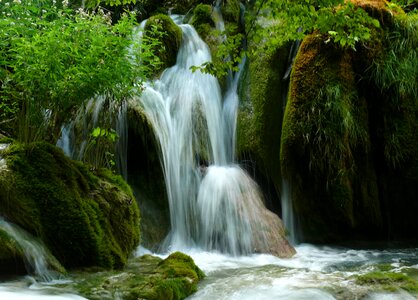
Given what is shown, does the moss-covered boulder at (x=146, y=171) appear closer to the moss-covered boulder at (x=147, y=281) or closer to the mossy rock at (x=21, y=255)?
the moss-covered boulder at (x=147, y=281)

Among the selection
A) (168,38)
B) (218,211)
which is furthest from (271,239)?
(168,38)

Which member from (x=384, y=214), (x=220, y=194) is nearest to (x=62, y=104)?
(x=220, y=194)

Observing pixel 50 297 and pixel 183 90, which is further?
pixel 183 90

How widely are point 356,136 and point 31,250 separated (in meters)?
5.35

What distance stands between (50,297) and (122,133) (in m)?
4.03

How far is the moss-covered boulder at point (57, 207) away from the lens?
3793 millimetres

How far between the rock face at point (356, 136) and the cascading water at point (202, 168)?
103 centimetres

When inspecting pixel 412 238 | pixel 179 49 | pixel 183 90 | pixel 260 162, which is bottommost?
pixel 412 238

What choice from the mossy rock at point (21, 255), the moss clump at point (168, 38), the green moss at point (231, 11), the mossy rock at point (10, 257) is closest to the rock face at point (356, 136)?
the moss clump at point (168, 38)

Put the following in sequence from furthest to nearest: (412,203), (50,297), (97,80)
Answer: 1. (412,203)
2. (97,80)
3. (50,297)

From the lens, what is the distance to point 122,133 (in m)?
6.80

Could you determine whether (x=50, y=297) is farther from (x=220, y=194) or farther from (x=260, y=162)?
(x=260, y=162)

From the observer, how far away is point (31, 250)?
139 inches

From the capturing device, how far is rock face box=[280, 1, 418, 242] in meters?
7.17
